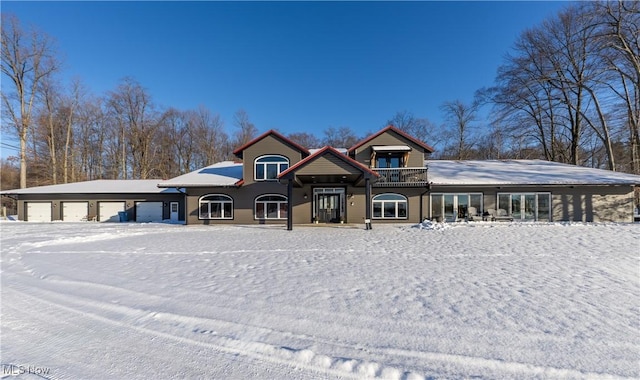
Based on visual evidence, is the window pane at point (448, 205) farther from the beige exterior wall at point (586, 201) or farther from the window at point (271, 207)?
the window at point (271, 207)

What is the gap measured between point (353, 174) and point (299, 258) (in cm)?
712

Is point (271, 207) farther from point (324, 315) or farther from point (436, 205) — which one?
point (324, 315)

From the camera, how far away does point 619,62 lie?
20.3 metres

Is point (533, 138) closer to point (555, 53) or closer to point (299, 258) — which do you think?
point (555, 53)

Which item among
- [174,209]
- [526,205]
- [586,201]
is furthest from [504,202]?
[174,209]

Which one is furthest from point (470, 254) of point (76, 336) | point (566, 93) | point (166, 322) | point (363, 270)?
point (566, 93)

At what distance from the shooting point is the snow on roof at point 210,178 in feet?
54.9

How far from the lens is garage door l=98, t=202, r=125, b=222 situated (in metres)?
21.2

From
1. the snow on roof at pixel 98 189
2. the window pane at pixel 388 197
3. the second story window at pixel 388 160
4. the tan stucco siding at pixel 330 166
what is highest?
the second story window at pixel 388 160

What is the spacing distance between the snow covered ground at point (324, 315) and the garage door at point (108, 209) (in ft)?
48.2

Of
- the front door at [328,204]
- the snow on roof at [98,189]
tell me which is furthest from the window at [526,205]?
the snow on roof at [98,189]

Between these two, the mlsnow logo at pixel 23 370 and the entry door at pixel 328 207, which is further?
the entry door at pixel 328 207

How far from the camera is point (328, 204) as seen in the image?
56.4ft

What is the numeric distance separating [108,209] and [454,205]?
2629cm
